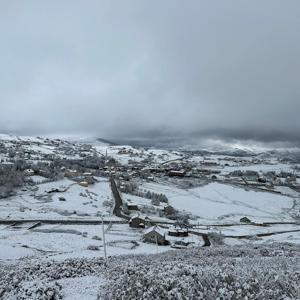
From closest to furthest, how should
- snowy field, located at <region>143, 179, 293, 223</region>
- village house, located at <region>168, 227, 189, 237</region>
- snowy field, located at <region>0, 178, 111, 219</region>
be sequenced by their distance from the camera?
village house, located at <region>168, 227, 189, 237</region> < snowy field, located at <region>0, 178, 111, 219</region> < snowy field, located at <region>143, 179, 293, 223</region>

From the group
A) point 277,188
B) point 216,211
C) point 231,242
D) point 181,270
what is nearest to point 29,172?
point 216,211

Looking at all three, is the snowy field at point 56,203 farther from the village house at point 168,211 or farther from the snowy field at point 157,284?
the snowy field at point 157,284

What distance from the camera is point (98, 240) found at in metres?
38.9

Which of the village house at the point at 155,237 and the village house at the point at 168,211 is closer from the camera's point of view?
the village house at the point at 155,237

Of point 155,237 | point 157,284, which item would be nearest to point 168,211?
point 155,237

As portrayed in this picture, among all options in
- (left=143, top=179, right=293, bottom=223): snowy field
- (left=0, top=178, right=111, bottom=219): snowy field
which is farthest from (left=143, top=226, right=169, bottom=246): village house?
(left=143, top=179, right=293, bottom=223): snowy field

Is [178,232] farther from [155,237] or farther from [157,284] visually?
[157,284]

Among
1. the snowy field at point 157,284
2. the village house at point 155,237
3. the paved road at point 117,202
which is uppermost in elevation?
the snowy field at point 157,284

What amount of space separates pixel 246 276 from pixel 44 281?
346 inches

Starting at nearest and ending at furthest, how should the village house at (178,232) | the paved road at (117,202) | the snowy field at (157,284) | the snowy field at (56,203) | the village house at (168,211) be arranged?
the snowy field at (157,284) < the village house at (178,232) < the snowy field at (56,203) < the paved road at (117,202) < the village house at (168,211)

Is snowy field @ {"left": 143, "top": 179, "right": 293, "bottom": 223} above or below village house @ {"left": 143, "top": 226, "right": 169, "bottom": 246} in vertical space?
below

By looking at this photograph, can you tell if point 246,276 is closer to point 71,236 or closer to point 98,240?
point 98,240

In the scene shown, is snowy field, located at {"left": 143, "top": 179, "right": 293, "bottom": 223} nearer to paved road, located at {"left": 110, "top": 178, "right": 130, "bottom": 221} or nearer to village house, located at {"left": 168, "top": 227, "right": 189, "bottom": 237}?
paved road, located at {"left": 110, "top": 178, "right": 130, "bottom": 221}

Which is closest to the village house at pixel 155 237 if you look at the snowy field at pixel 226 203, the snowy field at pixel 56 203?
the snowy field at pixel 56 203
